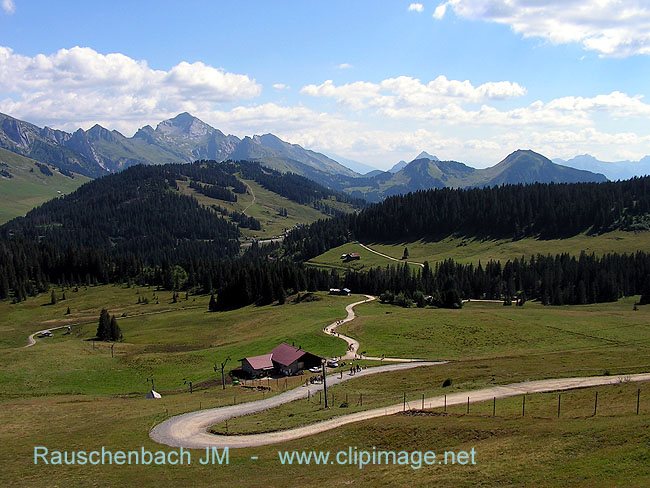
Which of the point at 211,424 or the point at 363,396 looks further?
the point at 363,396

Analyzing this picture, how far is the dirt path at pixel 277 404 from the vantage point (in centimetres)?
4669

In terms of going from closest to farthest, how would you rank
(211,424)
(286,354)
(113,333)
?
(211,424) → (286,354) → (113,333)

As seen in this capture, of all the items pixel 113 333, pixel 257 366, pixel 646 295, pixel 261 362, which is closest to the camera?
pixel 257 366

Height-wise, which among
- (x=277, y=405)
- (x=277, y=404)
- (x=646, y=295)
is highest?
(x=277, y=405)

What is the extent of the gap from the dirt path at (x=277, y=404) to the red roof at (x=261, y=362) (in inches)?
752

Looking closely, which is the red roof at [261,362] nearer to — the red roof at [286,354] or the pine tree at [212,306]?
the red roof at [286,354]

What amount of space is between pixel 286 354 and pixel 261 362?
4.92 m

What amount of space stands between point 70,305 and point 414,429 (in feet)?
591

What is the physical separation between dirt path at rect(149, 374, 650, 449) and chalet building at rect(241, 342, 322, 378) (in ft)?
60.4

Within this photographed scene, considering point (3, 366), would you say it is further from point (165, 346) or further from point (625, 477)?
point (625, 477)

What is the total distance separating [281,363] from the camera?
3391 inches

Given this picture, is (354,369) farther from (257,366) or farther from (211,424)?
(211,424)

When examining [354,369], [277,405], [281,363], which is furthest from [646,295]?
[277,405]

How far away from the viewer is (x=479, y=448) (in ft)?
117
